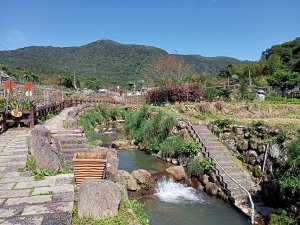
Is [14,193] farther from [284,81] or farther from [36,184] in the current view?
[284,81]

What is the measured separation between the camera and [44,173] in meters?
7.08

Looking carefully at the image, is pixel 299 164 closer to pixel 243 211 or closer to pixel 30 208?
pixel 243 211

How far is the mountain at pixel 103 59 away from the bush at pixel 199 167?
78.0m

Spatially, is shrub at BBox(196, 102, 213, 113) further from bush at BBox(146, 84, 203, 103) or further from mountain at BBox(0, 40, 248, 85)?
mountain at BBox(0, 40, 248, 85)

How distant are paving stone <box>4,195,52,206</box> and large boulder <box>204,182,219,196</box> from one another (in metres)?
7.60

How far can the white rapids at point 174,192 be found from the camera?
1159 centimetres

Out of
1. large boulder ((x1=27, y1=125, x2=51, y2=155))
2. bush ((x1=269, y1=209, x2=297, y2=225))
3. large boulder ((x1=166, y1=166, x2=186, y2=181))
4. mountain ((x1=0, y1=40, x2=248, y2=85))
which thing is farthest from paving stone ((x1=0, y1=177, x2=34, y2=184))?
mountain ((x1=0, y1=40, x2=248, y2=85))

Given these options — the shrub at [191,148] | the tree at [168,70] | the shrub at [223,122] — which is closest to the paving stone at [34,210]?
the shrub at [191,148]

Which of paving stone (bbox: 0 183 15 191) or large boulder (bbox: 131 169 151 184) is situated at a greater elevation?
paving stone (bbox: 0 183 15 191)

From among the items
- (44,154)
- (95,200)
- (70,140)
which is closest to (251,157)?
(70,140)

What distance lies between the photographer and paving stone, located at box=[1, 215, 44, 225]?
469 centimetres

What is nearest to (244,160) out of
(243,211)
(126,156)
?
(243,211)

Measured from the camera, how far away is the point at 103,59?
364 ft

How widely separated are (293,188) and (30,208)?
690 cm
